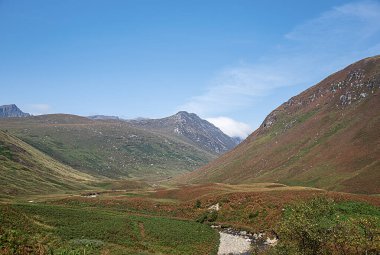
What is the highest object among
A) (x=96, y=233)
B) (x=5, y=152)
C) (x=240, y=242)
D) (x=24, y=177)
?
(x=5, y=152)

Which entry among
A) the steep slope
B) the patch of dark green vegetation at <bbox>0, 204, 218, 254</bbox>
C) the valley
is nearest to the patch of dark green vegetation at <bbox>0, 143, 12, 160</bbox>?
the steep slope

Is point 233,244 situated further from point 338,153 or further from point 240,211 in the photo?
point 338,153

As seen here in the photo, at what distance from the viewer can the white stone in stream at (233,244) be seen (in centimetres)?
5744

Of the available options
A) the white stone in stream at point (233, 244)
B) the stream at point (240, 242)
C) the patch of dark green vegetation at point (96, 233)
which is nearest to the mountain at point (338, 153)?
the stream at point (240, 242)

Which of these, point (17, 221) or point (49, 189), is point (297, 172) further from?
point (17, 221)

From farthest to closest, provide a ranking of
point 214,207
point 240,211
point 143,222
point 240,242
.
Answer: point 214,207 < point 240,211 < point 143,222 < point 240,242

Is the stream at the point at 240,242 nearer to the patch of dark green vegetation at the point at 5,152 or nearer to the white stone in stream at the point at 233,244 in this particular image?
the white stone in stream at the point at 233,244

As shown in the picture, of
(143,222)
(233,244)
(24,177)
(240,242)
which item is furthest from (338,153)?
(24,177)

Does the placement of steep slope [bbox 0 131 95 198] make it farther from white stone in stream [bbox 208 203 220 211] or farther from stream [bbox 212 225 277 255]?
stream [bbox 212 225 277 255]

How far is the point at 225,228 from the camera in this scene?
251 ft

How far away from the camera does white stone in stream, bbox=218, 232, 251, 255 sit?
57438 millimetres

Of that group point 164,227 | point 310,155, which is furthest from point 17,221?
point 310,155

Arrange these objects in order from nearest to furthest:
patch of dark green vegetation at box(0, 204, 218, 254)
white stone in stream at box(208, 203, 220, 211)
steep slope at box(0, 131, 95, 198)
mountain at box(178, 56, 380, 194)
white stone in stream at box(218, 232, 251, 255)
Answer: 1. patch of dark green vegetation at box(0, 204, 218, 254)
2. white stone in stream at box(218, 232, 251, 255)
3. white stone in stream at box(208, 203, 220, 211)
4. mountain at box(178, 56, 380, 194)
5. steep slope at box(0, 131, 95, 198)

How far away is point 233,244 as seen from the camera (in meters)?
62.0
